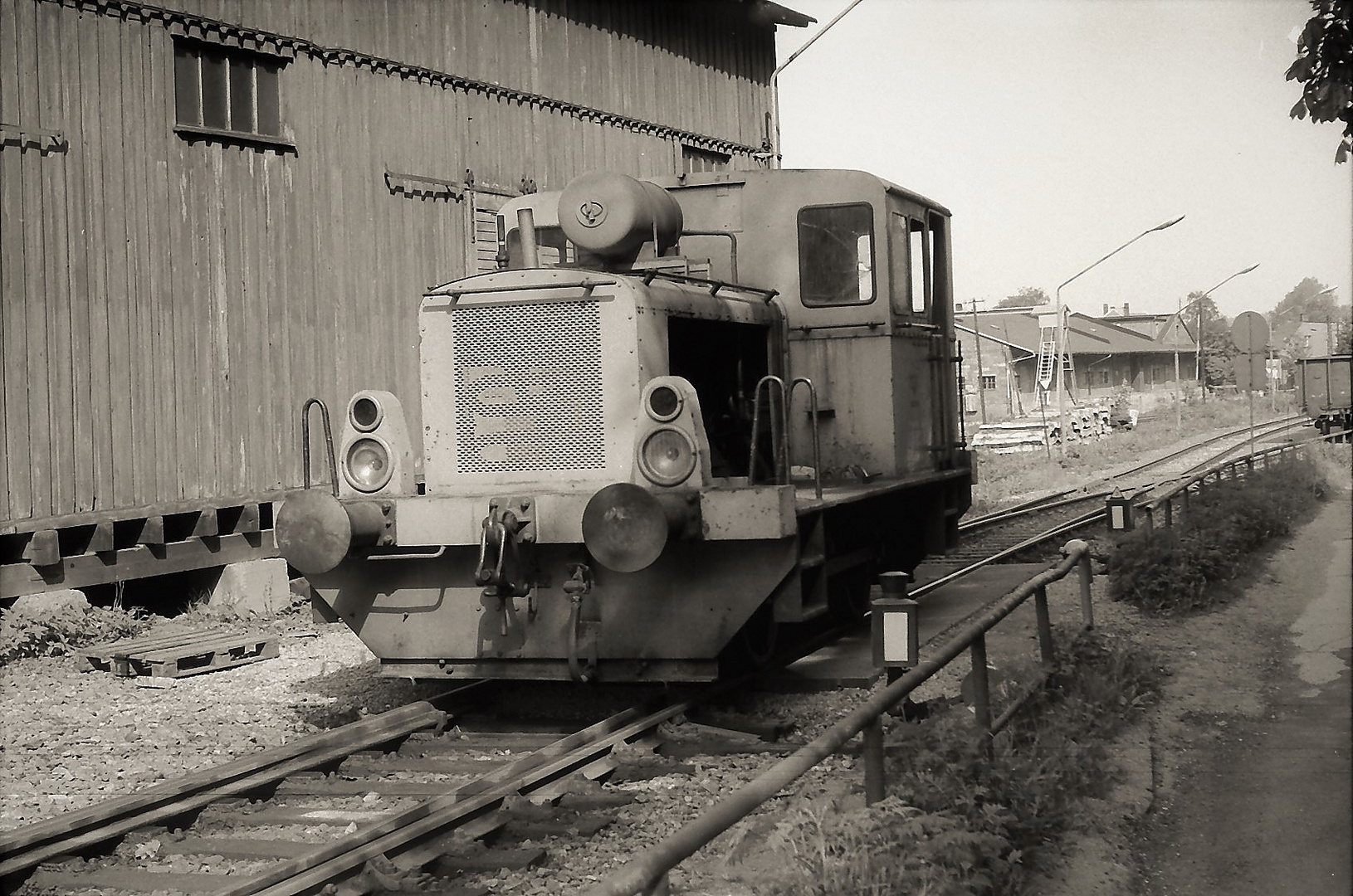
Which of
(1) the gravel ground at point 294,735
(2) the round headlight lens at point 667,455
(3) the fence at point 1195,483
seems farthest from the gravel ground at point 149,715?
(3) the fence at point 1195,483

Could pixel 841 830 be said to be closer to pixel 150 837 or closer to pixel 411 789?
pixel 411 789

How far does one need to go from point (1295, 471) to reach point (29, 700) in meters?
15.6

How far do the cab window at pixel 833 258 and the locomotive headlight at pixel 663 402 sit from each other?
232cm

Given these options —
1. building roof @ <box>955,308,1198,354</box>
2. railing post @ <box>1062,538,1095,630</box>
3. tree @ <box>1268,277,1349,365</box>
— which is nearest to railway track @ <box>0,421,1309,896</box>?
railing post @ <box>1062,538,1095,630</box>

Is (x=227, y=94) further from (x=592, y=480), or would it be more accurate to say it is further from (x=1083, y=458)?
(x=1083, y=458)

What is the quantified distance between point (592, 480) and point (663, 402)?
1.96 ft

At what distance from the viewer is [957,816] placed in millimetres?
4488

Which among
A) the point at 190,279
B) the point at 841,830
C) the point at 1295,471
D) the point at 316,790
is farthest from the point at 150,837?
the point at 1295,471

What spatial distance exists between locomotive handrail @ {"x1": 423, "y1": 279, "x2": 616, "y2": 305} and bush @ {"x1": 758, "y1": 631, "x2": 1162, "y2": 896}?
8.97 ft

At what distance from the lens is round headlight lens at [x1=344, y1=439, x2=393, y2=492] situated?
6.87 meters

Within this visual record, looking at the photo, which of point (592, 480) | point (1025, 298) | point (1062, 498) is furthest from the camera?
point (1025, 298)

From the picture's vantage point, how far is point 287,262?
40.5ft

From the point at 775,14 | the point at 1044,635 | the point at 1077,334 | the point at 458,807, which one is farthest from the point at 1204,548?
the point at 1077,334

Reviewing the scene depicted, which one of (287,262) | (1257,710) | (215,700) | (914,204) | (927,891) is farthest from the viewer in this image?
(287,262)
